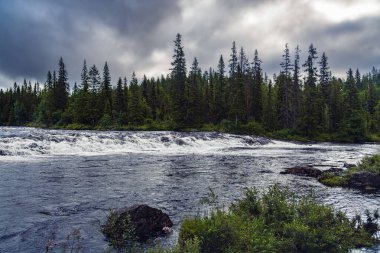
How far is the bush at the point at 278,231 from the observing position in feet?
27.5

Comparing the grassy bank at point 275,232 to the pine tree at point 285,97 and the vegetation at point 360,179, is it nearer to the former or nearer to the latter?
the vegetation at point 360,179

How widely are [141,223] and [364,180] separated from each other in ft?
47.8

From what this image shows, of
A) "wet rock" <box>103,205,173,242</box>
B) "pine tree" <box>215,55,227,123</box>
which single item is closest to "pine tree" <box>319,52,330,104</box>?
"pine tree" <box>215,55,227,123</box>

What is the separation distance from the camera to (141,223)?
11070mm

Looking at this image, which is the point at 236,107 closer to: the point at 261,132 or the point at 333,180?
the point at 261,132

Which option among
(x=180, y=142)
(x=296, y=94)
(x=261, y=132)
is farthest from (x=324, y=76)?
(x=180, y=142)

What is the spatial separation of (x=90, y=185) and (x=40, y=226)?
732 centimetres

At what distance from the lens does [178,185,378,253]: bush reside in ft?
27.5

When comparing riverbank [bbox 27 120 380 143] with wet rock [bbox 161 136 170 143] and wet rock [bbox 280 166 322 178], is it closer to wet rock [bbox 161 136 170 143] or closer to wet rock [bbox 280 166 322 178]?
wet rock [bbox 161 136 170 143]

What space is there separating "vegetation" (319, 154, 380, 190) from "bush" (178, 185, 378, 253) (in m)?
9.98

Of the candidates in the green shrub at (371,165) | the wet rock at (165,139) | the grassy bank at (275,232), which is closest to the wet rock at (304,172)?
the green shrub at (371,165)

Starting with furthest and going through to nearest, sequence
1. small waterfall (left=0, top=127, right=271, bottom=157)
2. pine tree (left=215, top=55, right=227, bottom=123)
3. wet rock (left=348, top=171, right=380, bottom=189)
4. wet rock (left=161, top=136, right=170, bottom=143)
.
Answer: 1. pine tree (left=215, top=55, right=227, bottom=123)
2. wet rock (left=161, top=136, right=170, bottom=143)
3. small waterfall (left=0, top=127, right=271, bottom=157)
4. wet rock (left=348, top=171, right=380, bottom=189)

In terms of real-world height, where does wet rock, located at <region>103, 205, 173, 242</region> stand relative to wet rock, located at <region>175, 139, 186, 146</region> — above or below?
below

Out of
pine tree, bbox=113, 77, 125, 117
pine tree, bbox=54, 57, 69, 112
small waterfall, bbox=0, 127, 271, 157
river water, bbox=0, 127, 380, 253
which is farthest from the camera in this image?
pine tree, bbox=54, 57, 69, 112
